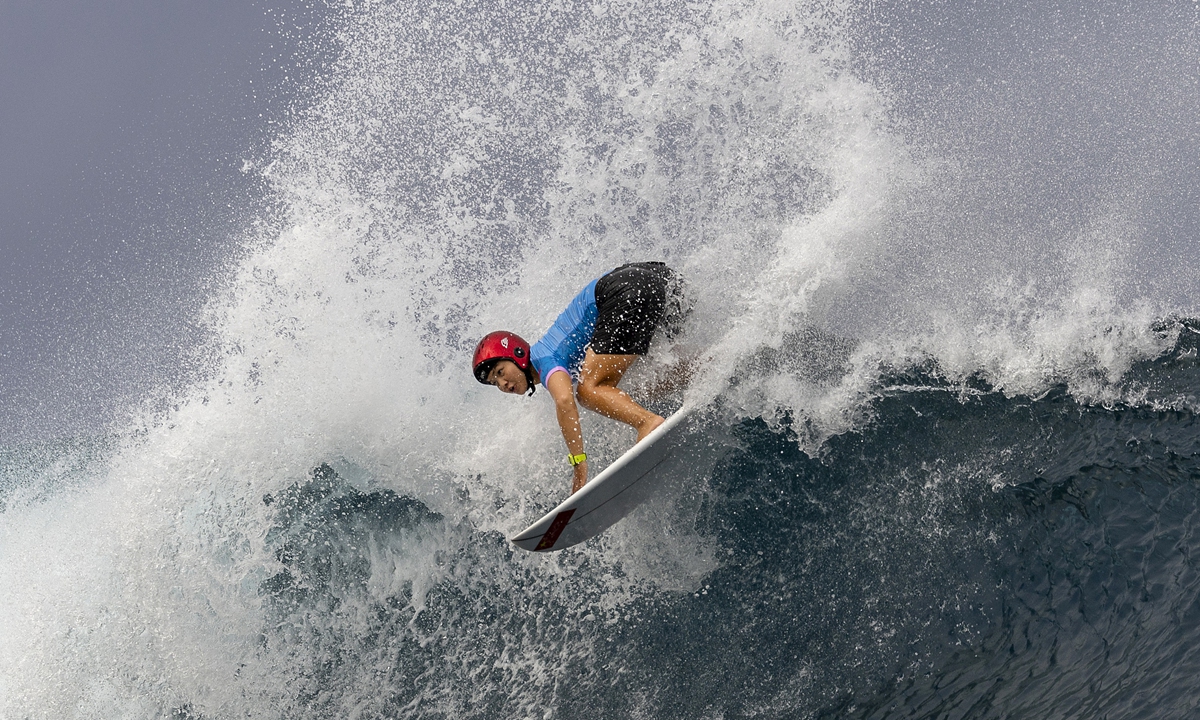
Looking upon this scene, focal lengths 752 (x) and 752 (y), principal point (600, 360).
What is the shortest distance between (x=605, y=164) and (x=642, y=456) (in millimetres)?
3102

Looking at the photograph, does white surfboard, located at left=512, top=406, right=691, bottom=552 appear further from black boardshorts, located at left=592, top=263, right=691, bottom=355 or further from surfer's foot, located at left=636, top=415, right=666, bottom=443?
black boardshorts, located at left=592, top=263, right=691, bottom=355

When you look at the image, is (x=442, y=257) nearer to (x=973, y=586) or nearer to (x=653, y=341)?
Answer: (x=653, y=341)

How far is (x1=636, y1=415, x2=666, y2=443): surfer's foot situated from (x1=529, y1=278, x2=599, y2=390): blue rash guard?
1.76 feet

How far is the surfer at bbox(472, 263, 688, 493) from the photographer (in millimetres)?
4141

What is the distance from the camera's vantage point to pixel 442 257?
6.64 metres

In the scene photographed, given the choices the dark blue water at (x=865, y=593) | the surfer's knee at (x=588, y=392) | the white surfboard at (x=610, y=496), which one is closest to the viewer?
the dark blue water at (x=865, y=593)

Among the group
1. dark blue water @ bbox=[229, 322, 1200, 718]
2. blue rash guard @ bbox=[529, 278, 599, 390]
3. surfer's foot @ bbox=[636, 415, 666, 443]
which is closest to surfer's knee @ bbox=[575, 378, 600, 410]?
blue rash guard @ bbox=[529, 278, 599, 390]

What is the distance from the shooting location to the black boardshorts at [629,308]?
4.34 metres

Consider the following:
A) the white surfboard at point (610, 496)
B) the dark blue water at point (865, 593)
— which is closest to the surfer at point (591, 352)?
the white surfboard at point (610, 496)

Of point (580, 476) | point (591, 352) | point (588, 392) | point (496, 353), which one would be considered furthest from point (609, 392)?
point (496, 353)

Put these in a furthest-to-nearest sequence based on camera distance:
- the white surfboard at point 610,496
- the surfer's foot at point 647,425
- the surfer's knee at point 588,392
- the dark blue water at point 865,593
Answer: the surfer's knee at point 588,392, the surfer's foot at point 647,425, the white surfboard at point 610,496, the dark blue water at point 865,593

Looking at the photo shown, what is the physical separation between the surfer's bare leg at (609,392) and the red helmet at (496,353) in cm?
37

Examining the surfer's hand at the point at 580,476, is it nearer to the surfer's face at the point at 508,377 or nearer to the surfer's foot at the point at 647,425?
the surfer's foot at the point at 647,425

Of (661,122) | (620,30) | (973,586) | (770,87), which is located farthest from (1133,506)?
(620,30)
